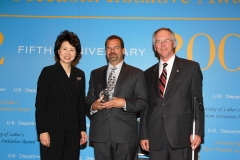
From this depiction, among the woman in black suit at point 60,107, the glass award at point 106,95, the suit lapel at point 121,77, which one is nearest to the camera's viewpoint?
the woman in black suit at point 60,107

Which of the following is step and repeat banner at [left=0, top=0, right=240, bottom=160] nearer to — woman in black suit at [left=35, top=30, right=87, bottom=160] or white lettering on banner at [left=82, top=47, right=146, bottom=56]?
white lettering on banner at [left=82, top=47, right=146, bottom=56]

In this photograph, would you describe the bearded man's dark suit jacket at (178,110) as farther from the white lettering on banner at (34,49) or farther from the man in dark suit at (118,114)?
the white lettering on banner at (34,49)

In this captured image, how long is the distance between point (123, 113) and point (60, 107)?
2.33ft

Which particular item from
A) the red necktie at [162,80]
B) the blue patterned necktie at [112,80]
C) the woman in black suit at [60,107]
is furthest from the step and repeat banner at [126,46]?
the woman in black suit at [60,107]

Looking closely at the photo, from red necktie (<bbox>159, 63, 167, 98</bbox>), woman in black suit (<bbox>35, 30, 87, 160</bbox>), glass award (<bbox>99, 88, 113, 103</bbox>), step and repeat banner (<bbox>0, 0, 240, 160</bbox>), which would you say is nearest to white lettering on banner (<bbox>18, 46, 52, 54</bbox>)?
step and repeat banner (<bbox>0, 0, 240, 160</bbox>)

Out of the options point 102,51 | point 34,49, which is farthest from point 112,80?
point 34,49

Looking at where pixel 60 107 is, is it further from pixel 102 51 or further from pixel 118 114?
pixel 102 51

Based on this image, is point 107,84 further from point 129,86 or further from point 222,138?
point 222,138

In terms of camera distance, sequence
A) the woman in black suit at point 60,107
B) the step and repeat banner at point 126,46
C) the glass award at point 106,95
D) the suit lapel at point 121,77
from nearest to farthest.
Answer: the woman in black suit at point 60,107 → the glass award at point 106,95 → the suit lapel at point 121,77 → the step and repeat banner at point 126,46

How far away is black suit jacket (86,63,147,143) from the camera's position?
349cm

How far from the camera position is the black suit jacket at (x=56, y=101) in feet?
10.6

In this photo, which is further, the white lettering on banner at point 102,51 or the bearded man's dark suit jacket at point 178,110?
the white lettering on banner at point 102,51

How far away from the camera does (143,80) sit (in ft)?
12.0

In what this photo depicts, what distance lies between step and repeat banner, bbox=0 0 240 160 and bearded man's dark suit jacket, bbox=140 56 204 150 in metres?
1.29
